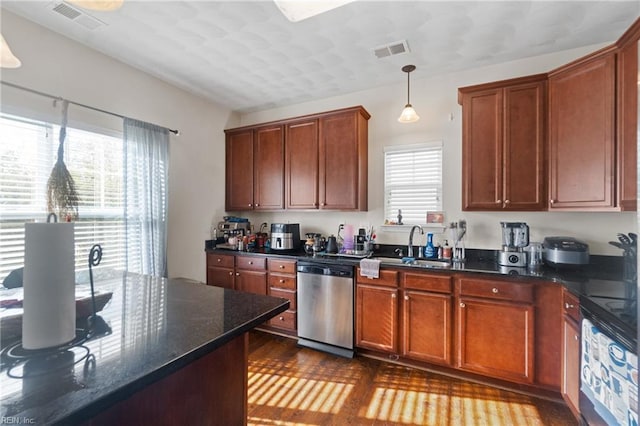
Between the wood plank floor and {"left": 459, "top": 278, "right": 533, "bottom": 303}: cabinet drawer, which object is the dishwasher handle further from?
{"left": 459, "top": 278, "right": 533, "bottom": 303}: cabinet drawer

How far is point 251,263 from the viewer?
128 inches

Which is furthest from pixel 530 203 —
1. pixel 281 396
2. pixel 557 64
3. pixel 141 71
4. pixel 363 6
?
pixel 141 71

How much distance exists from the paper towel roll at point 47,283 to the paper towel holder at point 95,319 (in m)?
0.12

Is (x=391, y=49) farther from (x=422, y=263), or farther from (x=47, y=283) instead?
(x=47, y=283)

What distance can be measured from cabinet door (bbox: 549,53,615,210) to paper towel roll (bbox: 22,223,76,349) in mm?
2948

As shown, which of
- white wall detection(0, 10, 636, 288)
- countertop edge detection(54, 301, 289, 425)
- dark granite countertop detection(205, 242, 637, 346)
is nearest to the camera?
countertop edge detection(54, 301, 289, 425)

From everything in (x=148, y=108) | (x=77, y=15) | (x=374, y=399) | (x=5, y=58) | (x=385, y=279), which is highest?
(x=77, y=15)

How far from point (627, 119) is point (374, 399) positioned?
8.42 feet

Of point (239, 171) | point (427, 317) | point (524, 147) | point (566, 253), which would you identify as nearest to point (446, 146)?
point (524, 147)

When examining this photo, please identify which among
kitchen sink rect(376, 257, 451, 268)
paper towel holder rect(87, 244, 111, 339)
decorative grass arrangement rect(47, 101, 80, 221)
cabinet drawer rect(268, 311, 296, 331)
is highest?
decorative grass arrangement rect(47, 101, 80, 221)

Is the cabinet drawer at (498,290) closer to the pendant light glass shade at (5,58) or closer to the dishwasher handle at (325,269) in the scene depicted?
the dishwasher handle at (325,269)

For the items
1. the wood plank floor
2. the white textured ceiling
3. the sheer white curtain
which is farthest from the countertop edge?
the sheer white curtain

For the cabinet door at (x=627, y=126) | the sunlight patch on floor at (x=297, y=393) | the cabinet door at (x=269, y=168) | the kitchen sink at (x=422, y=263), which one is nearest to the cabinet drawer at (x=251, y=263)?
the cabinet door at (x=269, y=168)

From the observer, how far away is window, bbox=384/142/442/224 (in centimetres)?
298
